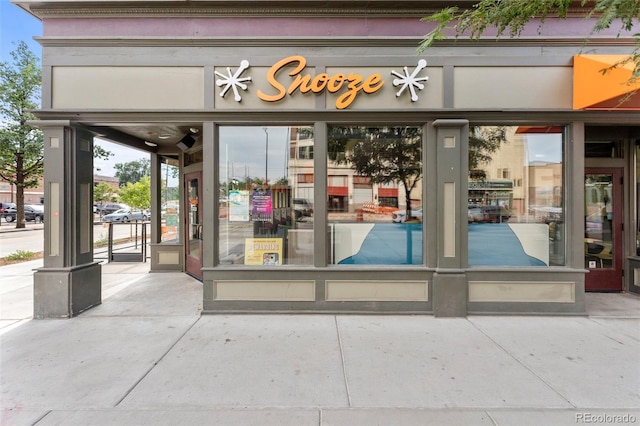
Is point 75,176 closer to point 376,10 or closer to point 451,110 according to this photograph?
point 376,10

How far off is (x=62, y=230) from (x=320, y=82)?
4.95 meters

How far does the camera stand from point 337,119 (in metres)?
5.33

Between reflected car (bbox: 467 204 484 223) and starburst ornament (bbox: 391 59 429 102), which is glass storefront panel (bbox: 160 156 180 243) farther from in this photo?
reflected car (bbox: 467 204 484 223)

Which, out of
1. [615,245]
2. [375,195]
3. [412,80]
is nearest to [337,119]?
[412,80]

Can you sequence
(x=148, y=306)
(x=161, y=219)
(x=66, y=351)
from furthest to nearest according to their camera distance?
1. (x=161, y=219)
2. (x=148, y=306)
3. (x=66, y=351)

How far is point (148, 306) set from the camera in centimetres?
567

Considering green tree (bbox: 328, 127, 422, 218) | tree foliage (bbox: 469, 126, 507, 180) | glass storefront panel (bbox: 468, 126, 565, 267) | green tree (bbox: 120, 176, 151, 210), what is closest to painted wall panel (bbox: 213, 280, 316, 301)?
green tree (bbox: 328, 127, 422, 218)

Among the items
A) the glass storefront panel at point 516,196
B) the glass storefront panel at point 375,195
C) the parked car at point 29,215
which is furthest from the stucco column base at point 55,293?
the parked car at point 29,215

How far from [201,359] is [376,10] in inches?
233

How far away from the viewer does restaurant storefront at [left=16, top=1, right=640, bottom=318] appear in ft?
17.1

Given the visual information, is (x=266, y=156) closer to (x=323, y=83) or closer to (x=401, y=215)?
(x=323, y=83)

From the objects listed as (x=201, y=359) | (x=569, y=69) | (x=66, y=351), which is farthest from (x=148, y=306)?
(x=569, y=69)

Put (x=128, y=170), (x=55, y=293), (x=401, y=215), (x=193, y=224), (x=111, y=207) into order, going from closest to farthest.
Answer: (x=55, y=293) → (x=401, y=215) → (x=193, y=224) → (x=111, y=207) → (x=128, y=170)

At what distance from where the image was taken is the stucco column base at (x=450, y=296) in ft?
16.9
